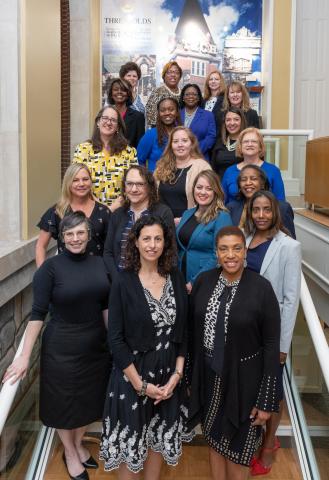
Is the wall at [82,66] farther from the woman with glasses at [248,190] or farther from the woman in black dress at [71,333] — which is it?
the woman in black dress at [71,333]

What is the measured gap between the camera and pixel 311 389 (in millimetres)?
2982

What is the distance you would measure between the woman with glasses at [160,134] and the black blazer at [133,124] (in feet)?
1.45

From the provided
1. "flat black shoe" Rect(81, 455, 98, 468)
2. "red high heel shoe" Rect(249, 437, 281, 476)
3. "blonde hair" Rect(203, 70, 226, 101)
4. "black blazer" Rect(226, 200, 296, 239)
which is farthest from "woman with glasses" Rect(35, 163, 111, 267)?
"blonde hair" Rect(203, 70, 226, 101)

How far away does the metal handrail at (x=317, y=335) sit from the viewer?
260cm

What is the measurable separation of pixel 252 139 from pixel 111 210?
3.46 feet

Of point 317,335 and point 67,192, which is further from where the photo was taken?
point 67,192

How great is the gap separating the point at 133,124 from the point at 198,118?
57cm

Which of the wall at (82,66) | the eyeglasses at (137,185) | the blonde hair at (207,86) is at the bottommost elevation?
the eyeglasses at (137,185)

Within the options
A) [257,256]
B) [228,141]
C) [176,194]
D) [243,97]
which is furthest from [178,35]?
[257,256]

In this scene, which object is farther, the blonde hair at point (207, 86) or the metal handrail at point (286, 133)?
the metal handrail at point (286, 133)

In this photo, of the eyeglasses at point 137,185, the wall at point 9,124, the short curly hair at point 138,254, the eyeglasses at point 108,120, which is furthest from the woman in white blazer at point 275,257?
the wall at point 9,124

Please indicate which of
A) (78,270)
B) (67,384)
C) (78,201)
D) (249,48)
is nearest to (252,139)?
(78,201)

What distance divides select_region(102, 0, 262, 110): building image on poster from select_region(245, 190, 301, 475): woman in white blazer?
613cm

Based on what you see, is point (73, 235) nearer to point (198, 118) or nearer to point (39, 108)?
point (198, 118)
